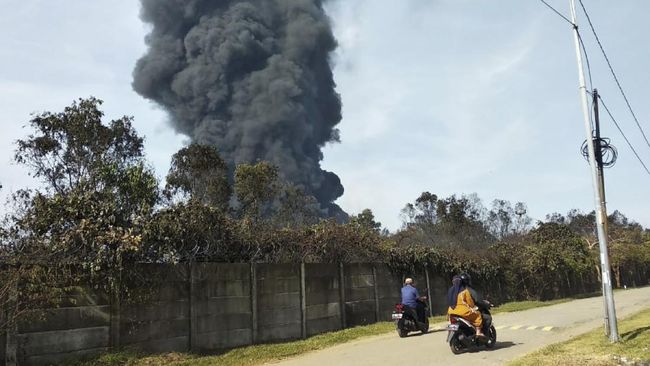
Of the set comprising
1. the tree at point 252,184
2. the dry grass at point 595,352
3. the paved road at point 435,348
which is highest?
the tree at point 252,184

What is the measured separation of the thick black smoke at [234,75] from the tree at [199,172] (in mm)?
36622

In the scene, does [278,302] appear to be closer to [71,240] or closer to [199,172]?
[71,240]

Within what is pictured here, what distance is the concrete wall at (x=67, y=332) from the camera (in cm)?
865

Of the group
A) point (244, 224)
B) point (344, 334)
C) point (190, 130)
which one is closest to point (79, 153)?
point (244, 224)

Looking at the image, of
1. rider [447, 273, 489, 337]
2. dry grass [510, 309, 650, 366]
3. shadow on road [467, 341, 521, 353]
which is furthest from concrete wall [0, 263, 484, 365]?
dry grass [510, 309, 650, 366]

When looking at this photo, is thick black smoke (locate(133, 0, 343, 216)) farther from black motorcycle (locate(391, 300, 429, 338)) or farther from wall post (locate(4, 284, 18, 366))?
wall post (locate(4, 284, 18, 366))

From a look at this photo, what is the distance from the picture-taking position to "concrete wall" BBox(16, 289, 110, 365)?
8.65m

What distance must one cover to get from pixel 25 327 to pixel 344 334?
7.71 metres

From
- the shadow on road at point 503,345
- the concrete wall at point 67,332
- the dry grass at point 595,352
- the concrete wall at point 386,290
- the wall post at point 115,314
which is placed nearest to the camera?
the dry grass at point 595,352

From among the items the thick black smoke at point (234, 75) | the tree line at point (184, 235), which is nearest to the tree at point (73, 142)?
the tree line at point (184, 235)

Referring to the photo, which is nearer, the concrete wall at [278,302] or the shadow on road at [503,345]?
the shadow on road at [503,345]

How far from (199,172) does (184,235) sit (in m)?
28.5

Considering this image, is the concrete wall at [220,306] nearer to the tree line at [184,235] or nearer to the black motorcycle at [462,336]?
the tree line at [184,235]

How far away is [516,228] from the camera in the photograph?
2628 inches
